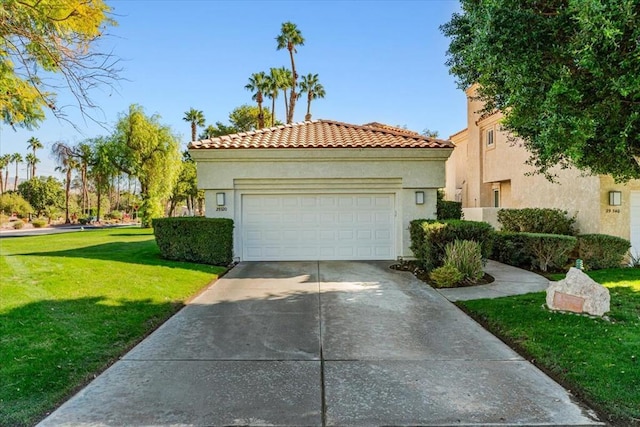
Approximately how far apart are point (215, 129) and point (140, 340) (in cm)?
4133

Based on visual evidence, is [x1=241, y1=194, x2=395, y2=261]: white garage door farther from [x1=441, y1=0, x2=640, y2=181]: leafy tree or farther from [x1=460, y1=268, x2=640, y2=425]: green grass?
[x1=441, y1=0, x2=640, y2=181]: leafy tree

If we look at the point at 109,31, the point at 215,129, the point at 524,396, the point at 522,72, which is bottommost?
the point at 524,396

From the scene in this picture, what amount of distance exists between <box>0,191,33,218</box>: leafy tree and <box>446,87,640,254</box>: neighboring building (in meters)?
48.2

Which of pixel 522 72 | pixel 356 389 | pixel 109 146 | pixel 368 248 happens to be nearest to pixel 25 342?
pixel 356 389

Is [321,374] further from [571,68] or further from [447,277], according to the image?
[447,277]

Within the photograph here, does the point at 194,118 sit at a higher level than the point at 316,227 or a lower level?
higher

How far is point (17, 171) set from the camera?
2859 inches

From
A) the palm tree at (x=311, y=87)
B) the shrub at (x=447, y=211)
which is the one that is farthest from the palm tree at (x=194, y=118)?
the shrub at (x=447, y=211)

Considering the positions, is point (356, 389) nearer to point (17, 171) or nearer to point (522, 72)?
point (522, 72)

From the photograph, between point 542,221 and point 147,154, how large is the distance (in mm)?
26251

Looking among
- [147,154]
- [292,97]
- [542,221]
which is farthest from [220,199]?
[292,97]

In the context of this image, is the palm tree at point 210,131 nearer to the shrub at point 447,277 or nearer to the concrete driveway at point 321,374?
the shrub at point 447,277

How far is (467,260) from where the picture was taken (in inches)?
364

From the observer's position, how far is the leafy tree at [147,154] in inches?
1171
